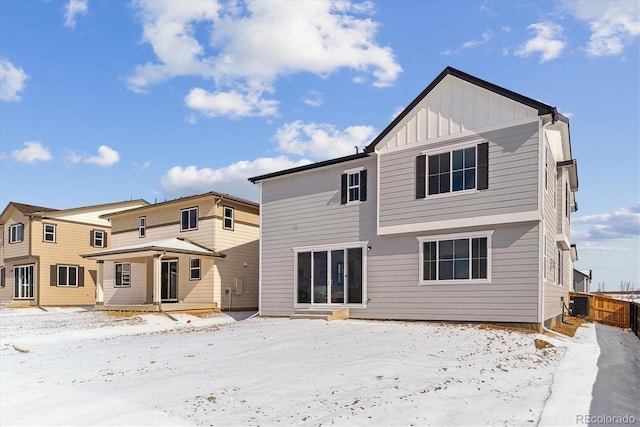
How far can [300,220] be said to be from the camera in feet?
63.9

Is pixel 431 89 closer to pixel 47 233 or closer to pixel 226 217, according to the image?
pixel 226 217

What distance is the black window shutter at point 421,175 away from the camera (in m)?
15.9

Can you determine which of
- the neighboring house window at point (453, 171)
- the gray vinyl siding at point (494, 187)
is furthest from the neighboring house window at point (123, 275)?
the neighboring house window at point (453, 171)

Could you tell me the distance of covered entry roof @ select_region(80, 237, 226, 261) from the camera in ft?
73.8

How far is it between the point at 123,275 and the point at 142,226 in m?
2.88

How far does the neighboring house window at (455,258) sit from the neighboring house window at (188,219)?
13.5m

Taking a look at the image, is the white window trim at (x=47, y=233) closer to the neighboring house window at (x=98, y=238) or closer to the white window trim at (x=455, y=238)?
the neighboring house window at (x=98, y=238)

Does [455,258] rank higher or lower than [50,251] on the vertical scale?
higher

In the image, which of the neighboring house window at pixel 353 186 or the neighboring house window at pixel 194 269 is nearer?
the neighboring house window at pixel 353 186

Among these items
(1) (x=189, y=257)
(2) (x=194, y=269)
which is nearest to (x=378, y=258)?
(1) (x=189, y=257)

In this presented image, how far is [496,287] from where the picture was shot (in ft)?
46.8

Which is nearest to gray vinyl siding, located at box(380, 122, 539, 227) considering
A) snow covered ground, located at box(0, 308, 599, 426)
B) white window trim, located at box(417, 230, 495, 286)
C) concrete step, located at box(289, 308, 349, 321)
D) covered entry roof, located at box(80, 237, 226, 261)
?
white window trim, located at box(417, 230, 495, 286)

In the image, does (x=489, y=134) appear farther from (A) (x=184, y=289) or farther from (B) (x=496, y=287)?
(A) (x=184, y=289)

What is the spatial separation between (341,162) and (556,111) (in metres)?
7.29
